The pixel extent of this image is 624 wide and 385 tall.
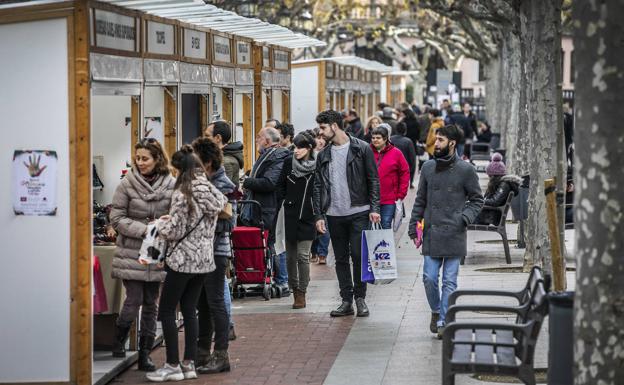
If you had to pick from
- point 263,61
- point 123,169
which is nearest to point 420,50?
point 263,61

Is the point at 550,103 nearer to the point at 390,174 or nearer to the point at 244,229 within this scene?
the point at 390,174

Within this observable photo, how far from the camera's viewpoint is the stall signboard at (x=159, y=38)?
1128 cm

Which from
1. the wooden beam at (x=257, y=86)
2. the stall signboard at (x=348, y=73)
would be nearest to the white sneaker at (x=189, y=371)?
the wooden beam at (x=257, y=86)

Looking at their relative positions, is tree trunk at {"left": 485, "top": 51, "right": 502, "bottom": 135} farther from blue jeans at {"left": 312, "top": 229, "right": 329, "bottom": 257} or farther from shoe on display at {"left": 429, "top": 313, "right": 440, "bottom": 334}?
shoe on display at {"left": 429, "top": 313, "right": 440, "bottom": 334}

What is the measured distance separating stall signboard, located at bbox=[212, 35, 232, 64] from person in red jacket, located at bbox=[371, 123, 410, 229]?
1.93m

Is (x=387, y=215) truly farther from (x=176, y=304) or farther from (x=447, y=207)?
(x=176, y=304)

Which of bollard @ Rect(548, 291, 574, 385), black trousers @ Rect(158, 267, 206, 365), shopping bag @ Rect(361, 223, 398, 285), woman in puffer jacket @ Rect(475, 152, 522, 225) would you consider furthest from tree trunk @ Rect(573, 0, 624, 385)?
woman in puffer jacket @ Rect(475, 152, 522, 225)

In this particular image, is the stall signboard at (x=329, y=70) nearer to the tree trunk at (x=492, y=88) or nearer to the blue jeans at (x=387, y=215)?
the blue jeans at (x=387, y=215)

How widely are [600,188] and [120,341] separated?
17.2 feet

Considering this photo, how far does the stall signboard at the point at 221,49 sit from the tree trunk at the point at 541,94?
3.31 metres

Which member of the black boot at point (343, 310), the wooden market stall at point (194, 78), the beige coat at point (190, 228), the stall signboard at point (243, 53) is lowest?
the black boot at point (343, 310)

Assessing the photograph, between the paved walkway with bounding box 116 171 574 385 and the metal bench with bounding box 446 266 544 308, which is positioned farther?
the paved walkway with bounding box 116 171 574 385

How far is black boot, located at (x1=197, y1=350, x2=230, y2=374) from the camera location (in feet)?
33.2

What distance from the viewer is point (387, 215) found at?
14406mm
